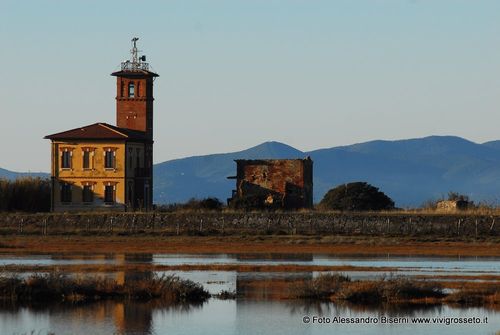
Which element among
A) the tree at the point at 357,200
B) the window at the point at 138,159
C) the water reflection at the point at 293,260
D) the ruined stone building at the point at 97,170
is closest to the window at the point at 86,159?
the ruined stone building at the point at 97,170

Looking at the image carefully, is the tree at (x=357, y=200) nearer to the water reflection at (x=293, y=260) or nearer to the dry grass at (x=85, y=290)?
the water reflection at (x=293, y=260)

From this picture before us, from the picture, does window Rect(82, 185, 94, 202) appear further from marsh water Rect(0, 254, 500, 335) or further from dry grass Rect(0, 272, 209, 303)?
dry grass Rect(0, 272, 209, 303)

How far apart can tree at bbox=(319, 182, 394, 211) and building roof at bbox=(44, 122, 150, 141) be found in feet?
49.5

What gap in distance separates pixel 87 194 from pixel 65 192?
1.58 m

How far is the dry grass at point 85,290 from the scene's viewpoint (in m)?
42.3

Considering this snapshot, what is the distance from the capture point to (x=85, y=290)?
4297cm

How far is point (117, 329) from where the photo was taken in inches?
1416

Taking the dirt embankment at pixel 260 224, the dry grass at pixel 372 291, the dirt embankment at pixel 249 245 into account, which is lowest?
the dry grass at pixel 372 291

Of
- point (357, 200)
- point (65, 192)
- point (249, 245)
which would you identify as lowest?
point (249, 245)

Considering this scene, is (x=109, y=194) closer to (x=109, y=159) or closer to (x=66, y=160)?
(x=109, y=159)

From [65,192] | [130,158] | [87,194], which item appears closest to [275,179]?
[130,158]

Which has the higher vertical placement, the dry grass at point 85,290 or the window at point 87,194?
the window at point 87,194

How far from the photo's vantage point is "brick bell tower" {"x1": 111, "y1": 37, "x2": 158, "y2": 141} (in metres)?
103

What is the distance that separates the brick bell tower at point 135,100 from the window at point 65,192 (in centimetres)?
1027
